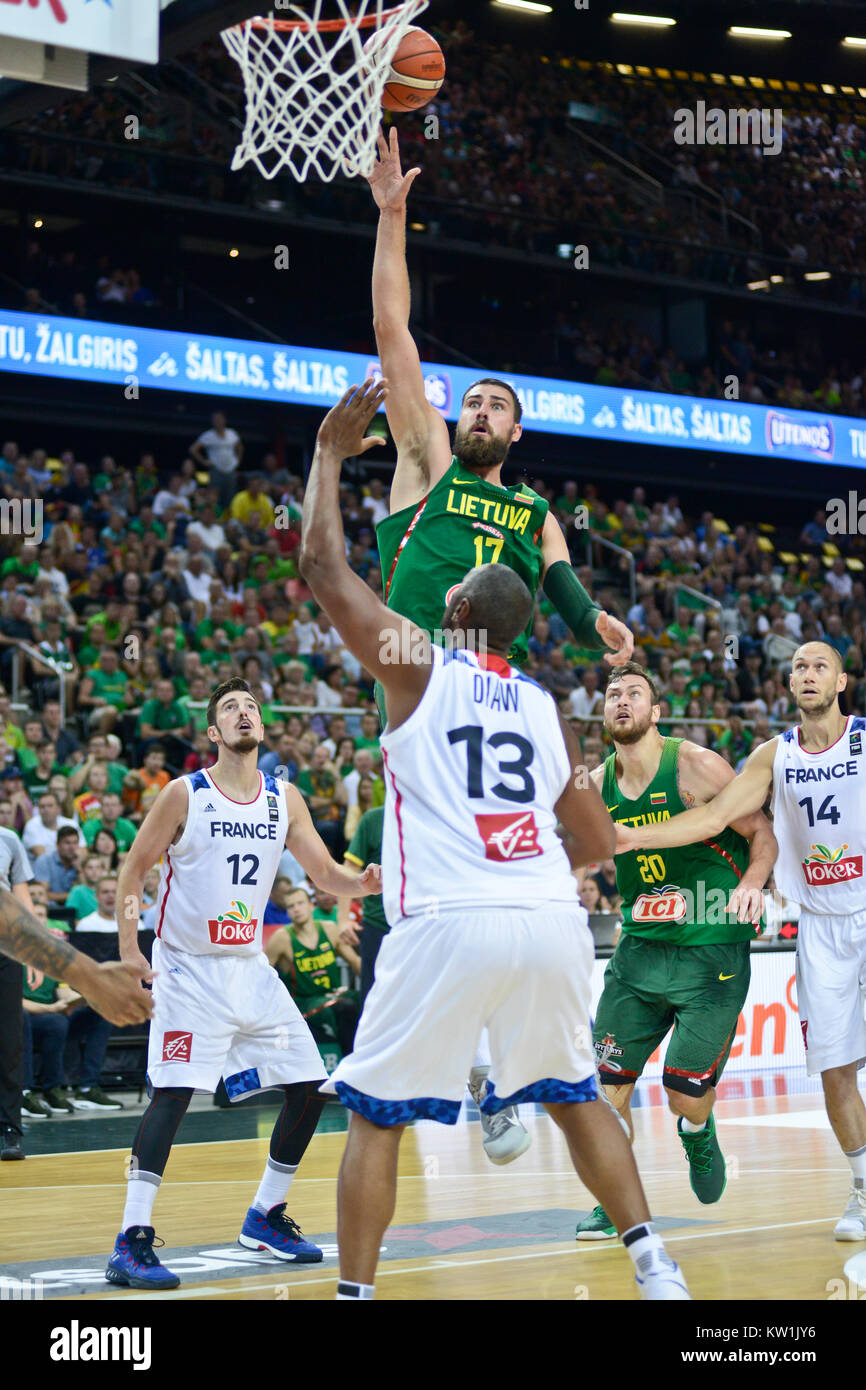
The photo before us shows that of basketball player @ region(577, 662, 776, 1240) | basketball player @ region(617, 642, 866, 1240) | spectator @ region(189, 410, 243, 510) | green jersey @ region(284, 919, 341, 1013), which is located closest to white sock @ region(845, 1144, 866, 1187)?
basketball player @ region(617, 642, 866, 1240)

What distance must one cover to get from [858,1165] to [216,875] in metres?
2.82

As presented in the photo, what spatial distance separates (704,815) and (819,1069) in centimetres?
110

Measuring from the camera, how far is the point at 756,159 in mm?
28109

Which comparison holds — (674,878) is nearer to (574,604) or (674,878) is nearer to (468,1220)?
(468,1220)

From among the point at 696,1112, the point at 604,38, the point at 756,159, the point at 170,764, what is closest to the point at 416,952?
the point at 696,1112

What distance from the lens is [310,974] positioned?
38.1 ft

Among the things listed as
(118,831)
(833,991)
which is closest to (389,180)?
(833,991)

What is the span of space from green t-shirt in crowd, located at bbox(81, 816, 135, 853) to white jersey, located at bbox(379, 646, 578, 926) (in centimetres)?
882

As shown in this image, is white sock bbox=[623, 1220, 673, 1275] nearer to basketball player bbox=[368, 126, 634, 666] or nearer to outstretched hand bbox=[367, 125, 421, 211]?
basketball player bbox=[368, 126, 634, 666]

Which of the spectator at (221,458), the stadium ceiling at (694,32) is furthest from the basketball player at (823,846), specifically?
the stadium ceiling at (694,32)

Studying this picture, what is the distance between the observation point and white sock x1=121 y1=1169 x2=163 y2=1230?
5.46 meters

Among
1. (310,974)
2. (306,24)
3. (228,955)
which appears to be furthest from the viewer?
(310,974)

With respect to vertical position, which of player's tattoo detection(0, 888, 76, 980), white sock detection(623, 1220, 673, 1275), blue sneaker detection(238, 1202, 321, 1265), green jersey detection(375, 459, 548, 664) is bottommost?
blue sneaker detection(238, 1202, 321, 1265)

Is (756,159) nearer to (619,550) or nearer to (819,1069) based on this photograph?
(619,550)
